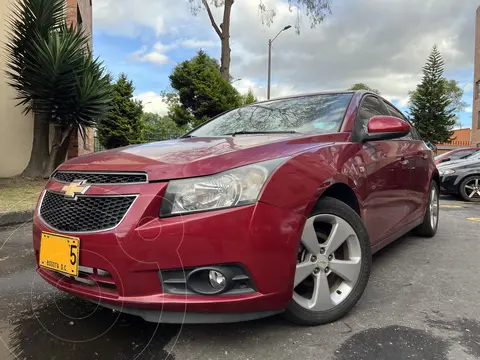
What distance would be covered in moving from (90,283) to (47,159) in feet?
24.9

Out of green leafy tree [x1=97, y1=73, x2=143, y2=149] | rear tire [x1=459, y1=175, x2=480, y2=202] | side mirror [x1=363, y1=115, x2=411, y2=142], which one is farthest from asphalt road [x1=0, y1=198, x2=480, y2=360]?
green leafy tree [x1=97, y1=73, x2=143, y2=149]

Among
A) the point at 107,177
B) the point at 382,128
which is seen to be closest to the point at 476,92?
the point at 382,128

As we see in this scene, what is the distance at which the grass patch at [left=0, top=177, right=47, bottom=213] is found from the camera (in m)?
5.55

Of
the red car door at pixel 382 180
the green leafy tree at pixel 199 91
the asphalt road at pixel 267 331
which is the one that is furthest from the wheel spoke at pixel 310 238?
the green leafy tree at pixel 199 91

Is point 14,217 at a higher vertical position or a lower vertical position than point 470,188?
lower

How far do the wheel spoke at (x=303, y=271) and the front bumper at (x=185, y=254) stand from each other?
5.5 inches

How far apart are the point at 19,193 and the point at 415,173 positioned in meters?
6.30

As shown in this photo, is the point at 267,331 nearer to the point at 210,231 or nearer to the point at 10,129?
the point at 210,231

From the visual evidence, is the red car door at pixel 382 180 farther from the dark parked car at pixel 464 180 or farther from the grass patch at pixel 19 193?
the dark parked car at pixel 464 180

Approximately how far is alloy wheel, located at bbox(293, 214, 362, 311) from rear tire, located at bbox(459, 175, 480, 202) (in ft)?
24.3

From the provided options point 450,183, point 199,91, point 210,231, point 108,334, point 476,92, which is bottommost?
point 108,334

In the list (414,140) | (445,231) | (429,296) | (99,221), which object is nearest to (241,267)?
(99,221)

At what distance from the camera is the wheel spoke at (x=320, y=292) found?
7.04 feet

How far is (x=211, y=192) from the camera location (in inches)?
72.3
